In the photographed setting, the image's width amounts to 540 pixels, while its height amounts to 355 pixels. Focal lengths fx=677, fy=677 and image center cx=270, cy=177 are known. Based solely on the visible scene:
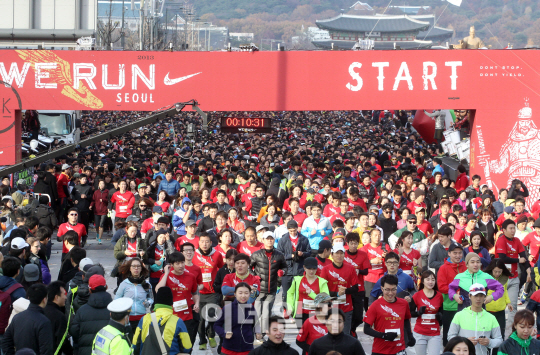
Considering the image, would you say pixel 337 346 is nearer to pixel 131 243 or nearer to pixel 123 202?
pixel 131 243

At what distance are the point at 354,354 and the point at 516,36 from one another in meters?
142

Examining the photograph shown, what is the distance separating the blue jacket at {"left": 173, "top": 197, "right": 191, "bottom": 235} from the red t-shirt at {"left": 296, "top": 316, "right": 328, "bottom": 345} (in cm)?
515

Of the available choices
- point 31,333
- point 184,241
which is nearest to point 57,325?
point 31,333

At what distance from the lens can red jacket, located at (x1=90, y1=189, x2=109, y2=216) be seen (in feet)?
51.2

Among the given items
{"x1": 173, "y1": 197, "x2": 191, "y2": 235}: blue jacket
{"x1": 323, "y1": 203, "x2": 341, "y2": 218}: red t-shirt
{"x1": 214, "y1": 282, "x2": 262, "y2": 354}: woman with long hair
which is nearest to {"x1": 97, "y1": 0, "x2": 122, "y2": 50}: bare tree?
{"x1": 173, "y1": 197, "x2": 191, "y2": 235}: blue jacket

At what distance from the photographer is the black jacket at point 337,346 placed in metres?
5.84

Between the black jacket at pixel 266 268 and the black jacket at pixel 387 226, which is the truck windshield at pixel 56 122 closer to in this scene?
the black jacket at pixel 387 226

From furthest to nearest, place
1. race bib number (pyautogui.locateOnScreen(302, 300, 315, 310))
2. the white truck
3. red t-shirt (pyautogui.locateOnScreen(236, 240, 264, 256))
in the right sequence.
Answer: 1. the white truck
2. red t-shirt (pyautogui.locateOnScreen(236, 240, 264, 256))
3. race bib number (pyautogui.locateOnScreen(302, 300, 315, 310))

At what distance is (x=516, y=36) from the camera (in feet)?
445

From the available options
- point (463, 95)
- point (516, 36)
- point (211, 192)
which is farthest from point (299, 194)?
point (516, 36)

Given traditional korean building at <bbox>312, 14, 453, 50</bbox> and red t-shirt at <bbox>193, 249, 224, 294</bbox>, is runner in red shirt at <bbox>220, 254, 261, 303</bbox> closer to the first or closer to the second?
red t-shirt at <bbox>193, 249, 224, 294</bbox>

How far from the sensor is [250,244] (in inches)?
367

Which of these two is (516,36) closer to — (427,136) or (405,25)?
(405,25)

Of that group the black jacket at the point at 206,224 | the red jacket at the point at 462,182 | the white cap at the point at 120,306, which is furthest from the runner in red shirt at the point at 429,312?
the red jacket at the point at 462,182
